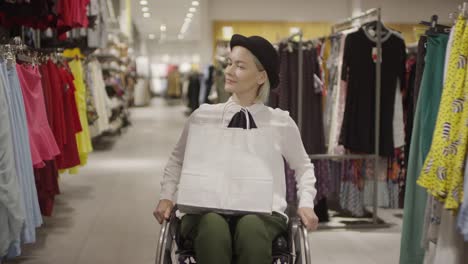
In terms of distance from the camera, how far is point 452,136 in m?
2.21

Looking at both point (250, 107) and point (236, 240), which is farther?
point (250, 107)

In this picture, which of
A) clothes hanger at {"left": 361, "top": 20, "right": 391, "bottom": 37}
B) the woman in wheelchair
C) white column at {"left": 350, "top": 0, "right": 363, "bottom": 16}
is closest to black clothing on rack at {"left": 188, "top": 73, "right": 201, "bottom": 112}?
white column at {"left": 350, "top": 0, "right": 363, "bottom": 16}

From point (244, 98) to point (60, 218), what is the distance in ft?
9.22

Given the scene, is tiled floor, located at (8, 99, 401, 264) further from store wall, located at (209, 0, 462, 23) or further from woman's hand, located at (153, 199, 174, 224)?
store wall, located at (209, 0, 462, 23)

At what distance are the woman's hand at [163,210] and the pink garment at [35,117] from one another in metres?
1.26

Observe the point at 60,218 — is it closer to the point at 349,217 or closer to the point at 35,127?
the point at 35,127

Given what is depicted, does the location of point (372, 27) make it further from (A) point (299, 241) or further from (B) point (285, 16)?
(B) point (285, 16)

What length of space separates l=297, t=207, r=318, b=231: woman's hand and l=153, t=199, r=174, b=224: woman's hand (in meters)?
0.49

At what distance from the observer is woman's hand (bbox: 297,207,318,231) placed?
6.75 ft

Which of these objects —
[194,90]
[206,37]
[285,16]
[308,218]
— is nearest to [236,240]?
[308,218]

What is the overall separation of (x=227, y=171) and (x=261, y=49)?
522mm

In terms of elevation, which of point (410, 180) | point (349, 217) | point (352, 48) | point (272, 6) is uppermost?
point (272, 6)

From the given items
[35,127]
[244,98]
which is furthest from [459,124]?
[35,127]

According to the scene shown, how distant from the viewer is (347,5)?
470 inches
